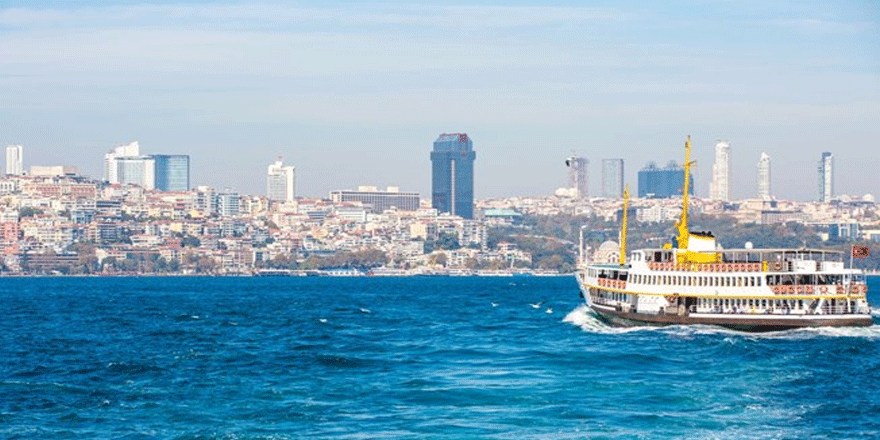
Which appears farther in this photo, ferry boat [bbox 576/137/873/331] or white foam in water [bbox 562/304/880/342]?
ferry boat [bbox 576/137/873/331]

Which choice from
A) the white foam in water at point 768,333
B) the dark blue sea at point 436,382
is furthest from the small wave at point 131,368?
the white foam in water at point 768,333

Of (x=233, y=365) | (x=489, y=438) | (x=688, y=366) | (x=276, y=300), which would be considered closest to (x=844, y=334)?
(x=688, y=366)

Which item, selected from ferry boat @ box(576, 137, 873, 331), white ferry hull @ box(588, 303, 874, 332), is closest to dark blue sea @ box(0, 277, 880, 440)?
white ferry hull @ box(588, 303, 874, 332)

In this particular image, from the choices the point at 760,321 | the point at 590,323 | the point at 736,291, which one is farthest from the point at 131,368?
the point at 590,323

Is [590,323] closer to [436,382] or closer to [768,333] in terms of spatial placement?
[768,333]

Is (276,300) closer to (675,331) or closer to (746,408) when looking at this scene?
(675,331)

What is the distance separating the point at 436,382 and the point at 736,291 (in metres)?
22.2

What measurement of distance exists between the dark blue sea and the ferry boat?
1093mm

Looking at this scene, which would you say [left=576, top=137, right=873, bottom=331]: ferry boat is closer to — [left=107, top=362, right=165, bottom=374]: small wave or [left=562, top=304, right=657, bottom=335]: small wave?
[left=562, top=304, right=657, bottom=335]: small wave

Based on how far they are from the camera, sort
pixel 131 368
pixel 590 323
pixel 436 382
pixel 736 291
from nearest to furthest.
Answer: pixel 436 382 < pixel 131 368 < pixel 736 291 < pixel 590 323

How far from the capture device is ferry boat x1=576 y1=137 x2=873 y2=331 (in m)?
68.3

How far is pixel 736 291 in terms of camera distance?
230ft

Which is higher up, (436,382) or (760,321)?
(760,321)

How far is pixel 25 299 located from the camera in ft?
435
